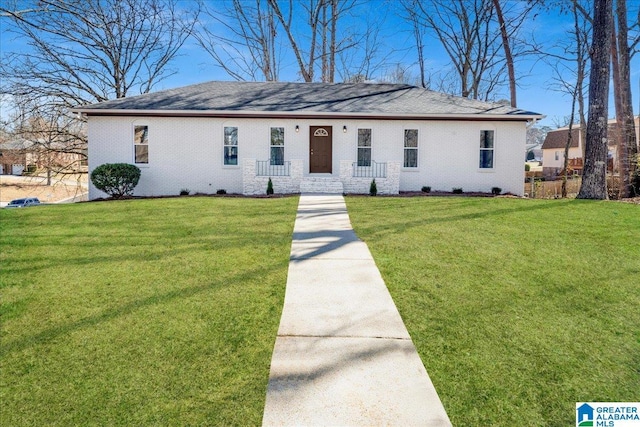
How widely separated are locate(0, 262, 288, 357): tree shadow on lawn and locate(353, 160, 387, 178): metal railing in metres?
9.56

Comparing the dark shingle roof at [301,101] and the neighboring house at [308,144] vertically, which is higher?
the dark shingle roof at [301,101]

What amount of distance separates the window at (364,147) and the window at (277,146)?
9.43 ft

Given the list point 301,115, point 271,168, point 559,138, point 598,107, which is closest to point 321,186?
point 271,168

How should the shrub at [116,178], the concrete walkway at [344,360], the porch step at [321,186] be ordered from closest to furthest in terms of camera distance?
the concrete walkway at [344,360]
the shrub at [116,178]
the porch step at [321,186]

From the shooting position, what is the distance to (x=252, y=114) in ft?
45.1

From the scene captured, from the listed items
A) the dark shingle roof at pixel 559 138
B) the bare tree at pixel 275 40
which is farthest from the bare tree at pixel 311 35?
the dark shingle roof at pixel 559 138

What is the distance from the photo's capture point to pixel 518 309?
154 inches

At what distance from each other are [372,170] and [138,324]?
11.5 metres

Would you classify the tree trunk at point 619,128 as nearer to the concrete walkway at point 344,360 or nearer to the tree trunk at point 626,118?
the tree trunk at point 626,118

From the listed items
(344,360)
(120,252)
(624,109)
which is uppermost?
(624,109)

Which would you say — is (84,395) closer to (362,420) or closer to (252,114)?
(362,420)

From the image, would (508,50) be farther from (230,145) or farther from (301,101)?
(230,145)

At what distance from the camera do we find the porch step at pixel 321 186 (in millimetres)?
13305

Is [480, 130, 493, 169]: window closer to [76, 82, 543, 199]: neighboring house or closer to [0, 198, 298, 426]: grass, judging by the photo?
[76, 82, 543, 199]: neighboring house
